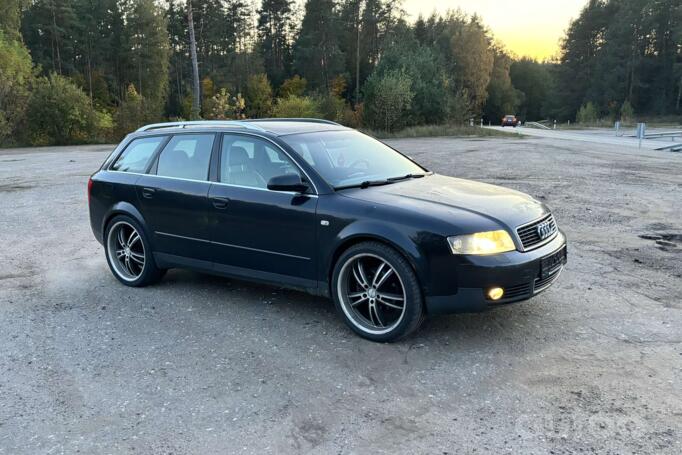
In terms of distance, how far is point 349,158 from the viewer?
5.33 m

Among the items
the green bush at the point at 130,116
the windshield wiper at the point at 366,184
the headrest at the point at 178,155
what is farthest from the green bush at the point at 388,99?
the windshield wiper at the point at 366,184

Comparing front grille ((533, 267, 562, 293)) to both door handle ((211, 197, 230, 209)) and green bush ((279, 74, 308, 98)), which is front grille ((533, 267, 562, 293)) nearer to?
door handle ((211, 197, 230, 209))

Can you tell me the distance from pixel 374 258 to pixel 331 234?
0.41 m

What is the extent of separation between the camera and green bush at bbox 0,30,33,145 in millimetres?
34531

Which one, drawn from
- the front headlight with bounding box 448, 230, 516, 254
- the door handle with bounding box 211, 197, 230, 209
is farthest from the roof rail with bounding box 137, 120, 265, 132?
the front headlight with bounding box 448, 230, 516, 254

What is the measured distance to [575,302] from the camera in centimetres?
523

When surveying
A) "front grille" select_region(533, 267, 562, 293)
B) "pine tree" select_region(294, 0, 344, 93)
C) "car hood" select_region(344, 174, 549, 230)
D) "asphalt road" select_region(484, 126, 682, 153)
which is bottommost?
"front grille" select_region(533, 267, 562, 293)

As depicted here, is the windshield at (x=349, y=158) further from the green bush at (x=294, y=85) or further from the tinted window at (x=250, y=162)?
the green bush at (x=294, y=85)

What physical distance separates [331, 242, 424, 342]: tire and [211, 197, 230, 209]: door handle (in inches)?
51.6

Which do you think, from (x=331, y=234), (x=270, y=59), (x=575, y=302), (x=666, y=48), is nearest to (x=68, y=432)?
(x=331, y=234)

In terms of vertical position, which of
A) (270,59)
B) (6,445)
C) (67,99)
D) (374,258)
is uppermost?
(270,59)

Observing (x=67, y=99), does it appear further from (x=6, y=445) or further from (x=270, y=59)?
(x=270, y=59)

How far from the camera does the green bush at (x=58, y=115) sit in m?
35.9

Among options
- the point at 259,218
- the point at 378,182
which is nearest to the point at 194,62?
the point at 259,218
